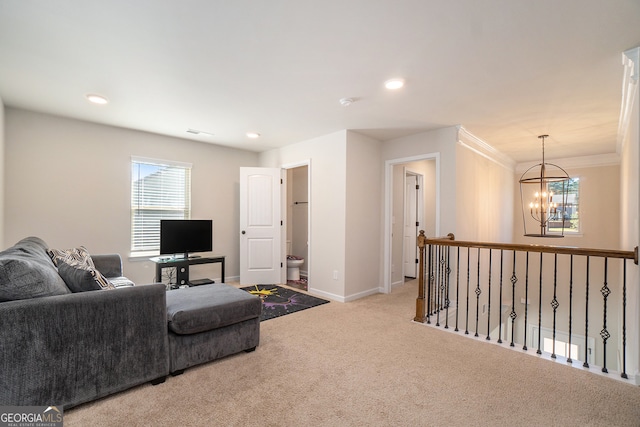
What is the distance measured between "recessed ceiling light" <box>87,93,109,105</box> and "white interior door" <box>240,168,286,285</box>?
2.20 m

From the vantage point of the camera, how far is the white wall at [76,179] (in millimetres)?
3602

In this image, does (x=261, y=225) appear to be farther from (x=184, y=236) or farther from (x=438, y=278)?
(x=438, y=278)

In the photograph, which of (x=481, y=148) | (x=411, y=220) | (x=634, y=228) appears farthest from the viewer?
(x=411, y=220)

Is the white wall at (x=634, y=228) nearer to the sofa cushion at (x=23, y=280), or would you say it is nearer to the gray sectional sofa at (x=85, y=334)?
the gray sectional sofa at (x=85, y=334)

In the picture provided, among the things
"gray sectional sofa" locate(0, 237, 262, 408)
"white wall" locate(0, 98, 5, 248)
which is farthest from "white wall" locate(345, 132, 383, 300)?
"white wall" locate(0, 98, 5, 248)

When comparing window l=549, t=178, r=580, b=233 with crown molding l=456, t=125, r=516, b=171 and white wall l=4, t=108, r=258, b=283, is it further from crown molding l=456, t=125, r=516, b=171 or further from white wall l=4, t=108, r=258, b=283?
white wall l=4, t=108, r=258, b=283

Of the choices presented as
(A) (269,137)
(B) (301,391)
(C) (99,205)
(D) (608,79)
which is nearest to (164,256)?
(C) (99,205)

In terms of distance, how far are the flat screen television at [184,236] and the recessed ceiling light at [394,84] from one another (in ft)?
11.0

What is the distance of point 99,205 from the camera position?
4.14 meters

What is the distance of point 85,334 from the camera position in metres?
1.85

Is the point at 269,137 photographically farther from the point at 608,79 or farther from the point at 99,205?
the point at 608,79

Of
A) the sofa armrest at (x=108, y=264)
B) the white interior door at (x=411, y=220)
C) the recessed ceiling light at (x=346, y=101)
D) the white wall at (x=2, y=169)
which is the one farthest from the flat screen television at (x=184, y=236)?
the white interior door at (x=411, y=220)

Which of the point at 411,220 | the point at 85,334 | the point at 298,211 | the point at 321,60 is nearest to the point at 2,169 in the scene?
the point at 85,334

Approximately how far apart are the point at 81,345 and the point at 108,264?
198 centimetres
